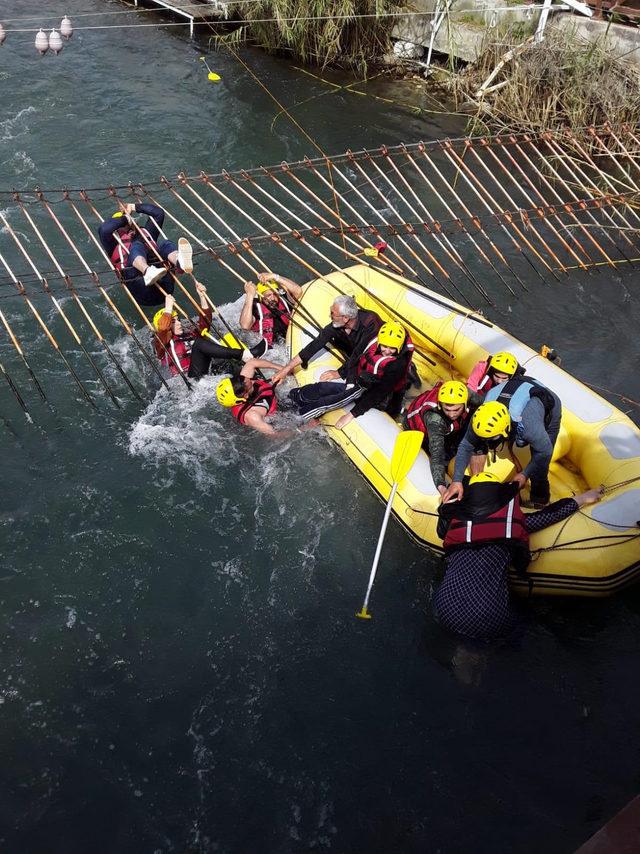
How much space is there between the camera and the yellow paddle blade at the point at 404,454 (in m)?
7.62

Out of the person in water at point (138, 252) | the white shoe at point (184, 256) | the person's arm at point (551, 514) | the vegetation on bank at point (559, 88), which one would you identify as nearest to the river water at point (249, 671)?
the person's arm at point (551, 514)

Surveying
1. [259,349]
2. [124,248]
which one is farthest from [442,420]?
[124,248]

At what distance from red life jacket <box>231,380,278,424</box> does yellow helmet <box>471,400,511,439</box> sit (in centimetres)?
253

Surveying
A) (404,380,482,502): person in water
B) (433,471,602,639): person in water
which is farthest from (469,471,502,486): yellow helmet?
(404,380,482,502): person in water

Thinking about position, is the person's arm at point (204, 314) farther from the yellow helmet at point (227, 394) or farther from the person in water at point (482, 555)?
the person in water at point (482, 555)

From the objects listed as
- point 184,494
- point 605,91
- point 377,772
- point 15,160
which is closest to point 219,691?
point 377,772

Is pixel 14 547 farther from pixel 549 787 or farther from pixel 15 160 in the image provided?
pixel 15 160

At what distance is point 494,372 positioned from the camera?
7.68 m

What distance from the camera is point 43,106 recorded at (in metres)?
15.2

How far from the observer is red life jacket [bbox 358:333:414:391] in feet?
26.2

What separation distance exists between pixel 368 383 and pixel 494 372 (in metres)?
1.23

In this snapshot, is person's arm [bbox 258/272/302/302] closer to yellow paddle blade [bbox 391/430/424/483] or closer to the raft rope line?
the raft rope line

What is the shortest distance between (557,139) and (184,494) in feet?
31.9

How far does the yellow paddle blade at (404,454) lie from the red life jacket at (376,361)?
0.69m
